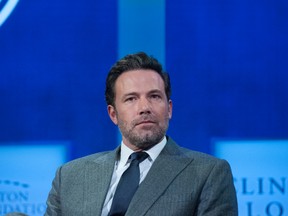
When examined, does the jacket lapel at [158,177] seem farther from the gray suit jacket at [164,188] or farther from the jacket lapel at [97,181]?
the jacket lapel at [97,181]

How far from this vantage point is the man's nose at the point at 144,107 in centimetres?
196

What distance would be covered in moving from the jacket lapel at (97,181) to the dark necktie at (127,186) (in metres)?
0.05

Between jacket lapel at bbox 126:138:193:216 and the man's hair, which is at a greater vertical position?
the man's hair

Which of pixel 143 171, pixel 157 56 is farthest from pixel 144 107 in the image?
pixel 157 56

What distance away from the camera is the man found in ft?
6.04

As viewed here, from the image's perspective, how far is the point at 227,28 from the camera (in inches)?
96.7

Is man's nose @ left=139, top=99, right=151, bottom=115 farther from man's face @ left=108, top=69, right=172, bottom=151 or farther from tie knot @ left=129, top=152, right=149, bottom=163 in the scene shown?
tie knot @ left=129, top=152, right=149, bottom=163

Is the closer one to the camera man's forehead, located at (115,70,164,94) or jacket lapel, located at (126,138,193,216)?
jacket lapel, located at (126,138,193,216)

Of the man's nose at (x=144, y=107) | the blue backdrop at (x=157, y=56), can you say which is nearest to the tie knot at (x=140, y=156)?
the man's nose at (x=144, y=107)

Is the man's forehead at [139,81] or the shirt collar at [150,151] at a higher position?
the man's forehead at [139,81]

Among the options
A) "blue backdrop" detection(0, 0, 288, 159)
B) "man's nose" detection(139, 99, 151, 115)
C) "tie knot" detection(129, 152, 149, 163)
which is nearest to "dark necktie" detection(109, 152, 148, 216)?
"tie knot" detection(129, 152, 149, 163)

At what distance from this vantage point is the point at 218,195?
1.83 meters

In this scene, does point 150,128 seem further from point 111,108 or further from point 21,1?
point 21,1

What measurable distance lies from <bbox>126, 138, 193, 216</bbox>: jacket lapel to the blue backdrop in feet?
1.52
